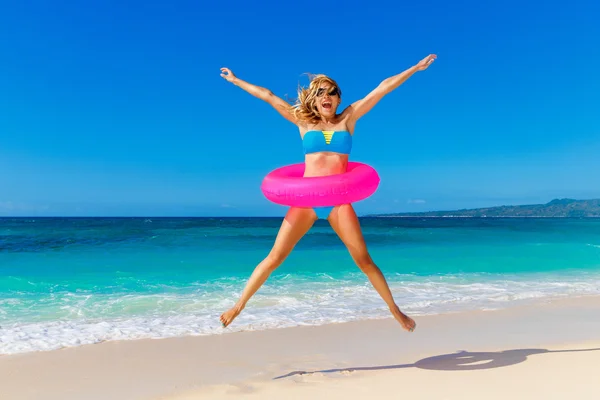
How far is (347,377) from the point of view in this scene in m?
3.70

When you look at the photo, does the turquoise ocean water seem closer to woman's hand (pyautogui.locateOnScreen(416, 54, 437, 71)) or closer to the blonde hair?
the blonde hair

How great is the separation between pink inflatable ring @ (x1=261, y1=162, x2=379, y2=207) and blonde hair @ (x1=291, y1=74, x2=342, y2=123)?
1.54 feet

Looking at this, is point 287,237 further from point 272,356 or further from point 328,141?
point 272,356

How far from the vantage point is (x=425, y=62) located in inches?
150

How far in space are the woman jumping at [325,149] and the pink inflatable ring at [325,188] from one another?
0.41 feet

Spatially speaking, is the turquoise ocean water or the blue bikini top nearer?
the blue bikini top

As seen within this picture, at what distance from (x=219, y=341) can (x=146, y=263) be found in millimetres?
9993

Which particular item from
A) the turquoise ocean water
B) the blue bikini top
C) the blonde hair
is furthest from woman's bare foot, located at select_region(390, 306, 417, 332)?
the turquoise ocean water

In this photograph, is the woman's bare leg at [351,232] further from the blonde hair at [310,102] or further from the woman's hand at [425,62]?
the woman's hand at [425,62]

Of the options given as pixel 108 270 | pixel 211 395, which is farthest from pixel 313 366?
pixel 108 270

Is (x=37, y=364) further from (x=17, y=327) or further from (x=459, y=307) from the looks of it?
(x=459, y=307)

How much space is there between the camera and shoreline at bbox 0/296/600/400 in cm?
365

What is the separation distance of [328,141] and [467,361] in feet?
7.04

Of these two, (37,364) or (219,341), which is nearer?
(37,364)
